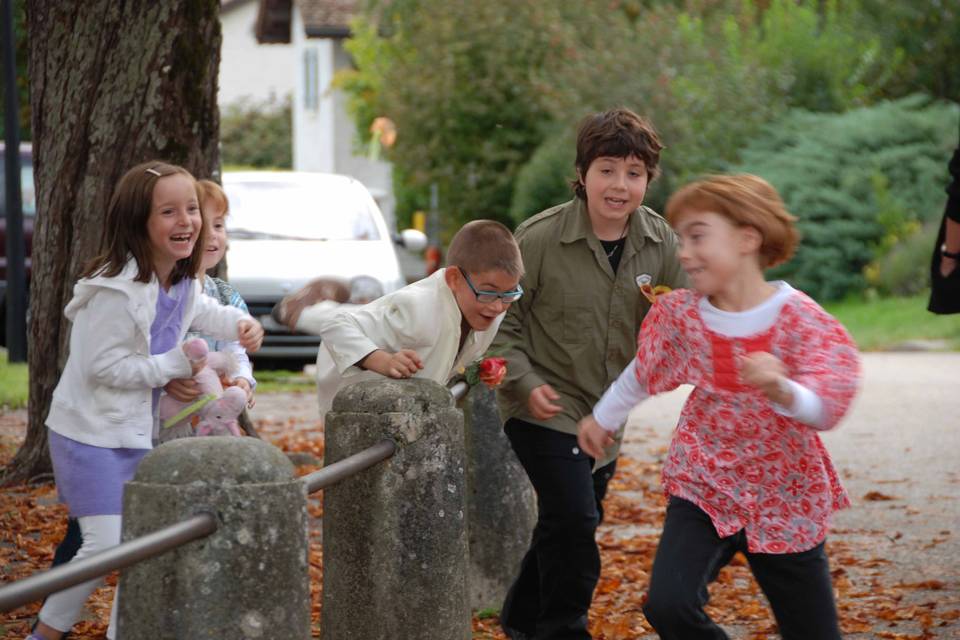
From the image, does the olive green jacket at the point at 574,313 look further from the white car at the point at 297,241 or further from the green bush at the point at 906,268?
the green bush at the point at 906,268

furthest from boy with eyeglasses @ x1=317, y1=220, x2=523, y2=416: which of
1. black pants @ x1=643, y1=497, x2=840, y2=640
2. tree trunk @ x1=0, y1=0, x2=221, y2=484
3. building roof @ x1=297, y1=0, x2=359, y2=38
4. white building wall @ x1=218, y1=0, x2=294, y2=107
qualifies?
white building wall @ x1=218, y1=0, x2=294, y2=107

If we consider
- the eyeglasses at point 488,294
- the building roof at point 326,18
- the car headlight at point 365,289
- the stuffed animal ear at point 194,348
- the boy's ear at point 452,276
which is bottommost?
the car headlight at point 365,289

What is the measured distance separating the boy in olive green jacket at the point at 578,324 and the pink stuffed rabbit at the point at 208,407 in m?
0.86

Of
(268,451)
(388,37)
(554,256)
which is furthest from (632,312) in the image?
(388,37)

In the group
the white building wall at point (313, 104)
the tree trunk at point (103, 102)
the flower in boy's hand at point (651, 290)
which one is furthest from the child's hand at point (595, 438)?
the white building wall at point (313, 104)

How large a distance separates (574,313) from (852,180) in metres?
20.9

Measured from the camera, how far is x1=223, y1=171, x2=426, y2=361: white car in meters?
13.6

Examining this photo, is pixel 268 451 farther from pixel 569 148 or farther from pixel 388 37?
pixel 388 37

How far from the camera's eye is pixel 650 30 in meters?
28.6

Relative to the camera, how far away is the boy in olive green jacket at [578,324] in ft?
16.9

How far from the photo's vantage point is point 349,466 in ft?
13.6

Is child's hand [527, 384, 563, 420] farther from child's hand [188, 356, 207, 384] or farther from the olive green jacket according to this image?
child's hand [188, 356, 207, 384]

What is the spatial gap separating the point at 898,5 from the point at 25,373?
2448 centimetres

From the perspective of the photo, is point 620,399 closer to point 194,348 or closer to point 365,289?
point 194,348
